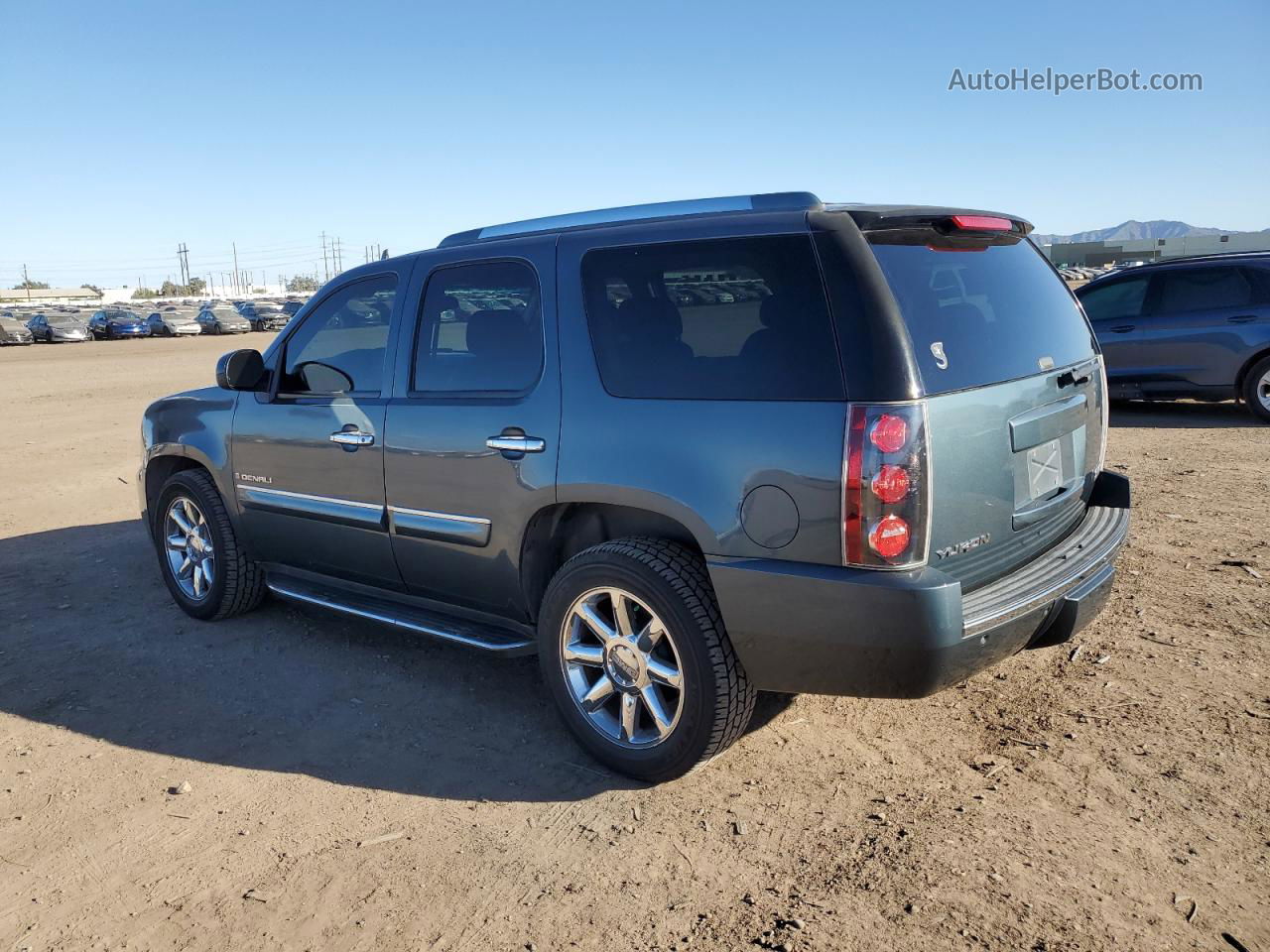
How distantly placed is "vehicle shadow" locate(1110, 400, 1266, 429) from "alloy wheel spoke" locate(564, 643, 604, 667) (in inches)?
355

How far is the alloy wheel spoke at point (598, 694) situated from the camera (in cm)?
354

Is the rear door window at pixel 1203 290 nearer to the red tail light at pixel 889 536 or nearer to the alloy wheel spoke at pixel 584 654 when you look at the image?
the red tail light at pixel 889 536

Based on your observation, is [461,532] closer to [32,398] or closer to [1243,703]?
[1243,703]

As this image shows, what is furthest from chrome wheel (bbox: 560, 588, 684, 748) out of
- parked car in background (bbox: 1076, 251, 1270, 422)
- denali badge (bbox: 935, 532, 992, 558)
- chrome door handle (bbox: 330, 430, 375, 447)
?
parked car in background (bbox: 1076, 251, 1270, 422)

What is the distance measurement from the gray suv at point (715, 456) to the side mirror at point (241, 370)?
49 cm

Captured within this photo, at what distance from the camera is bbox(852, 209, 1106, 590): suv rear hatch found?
9.87 ft

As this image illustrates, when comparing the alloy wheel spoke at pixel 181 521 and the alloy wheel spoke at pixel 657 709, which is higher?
the alloy wheel spoke at pixel 181 521

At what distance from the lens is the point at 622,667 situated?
348cm

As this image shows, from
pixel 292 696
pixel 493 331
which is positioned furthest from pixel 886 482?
pixel 292 696

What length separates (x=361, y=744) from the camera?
3.84 meters

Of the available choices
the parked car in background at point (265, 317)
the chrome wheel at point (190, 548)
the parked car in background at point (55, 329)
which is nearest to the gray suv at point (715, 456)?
the chrome wheel at point (190, 548)

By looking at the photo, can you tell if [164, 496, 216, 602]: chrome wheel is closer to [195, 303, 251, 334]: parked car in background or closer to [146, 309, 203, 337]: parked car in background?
[195, 303, 251, 334]: parked car in background

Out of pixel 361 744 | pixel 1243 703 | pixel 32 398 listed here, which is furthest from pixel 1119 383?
pixel 32 398

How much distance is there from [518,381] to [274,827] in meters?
1.81
